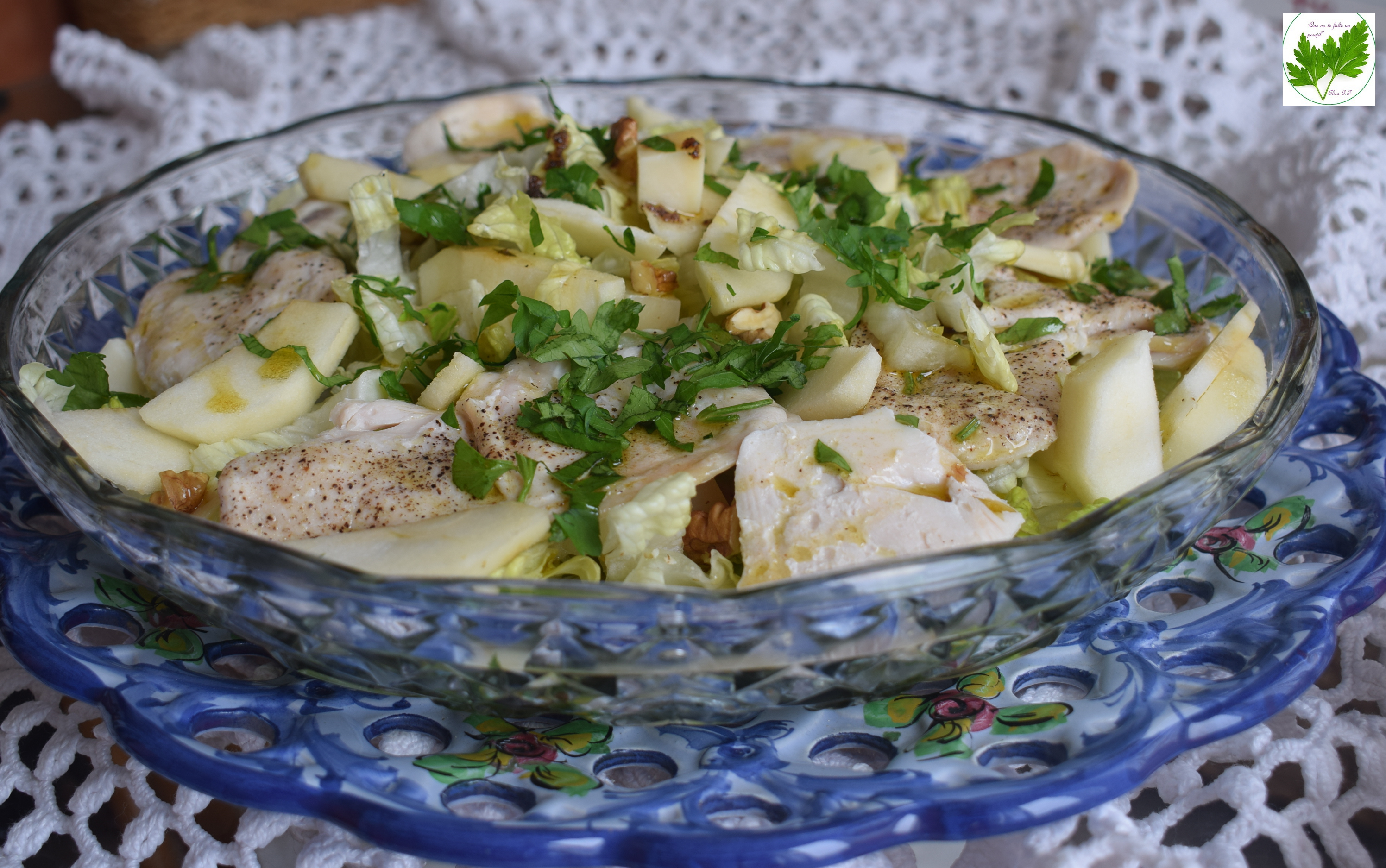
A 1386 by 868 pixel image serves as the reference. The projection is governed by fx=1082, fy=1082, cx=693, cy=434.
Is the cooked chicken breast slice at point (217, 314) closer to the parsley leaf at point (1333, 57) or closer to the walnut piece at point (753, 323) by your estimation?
the walnut piece at point (753, 323)

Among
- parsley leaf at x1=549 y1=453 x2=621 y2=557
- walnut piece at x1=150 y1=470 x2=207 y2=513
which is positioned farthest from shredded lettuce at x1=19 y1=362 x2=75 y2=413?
parsley leaf at x1=549 y1=453 x2=621 y2=557

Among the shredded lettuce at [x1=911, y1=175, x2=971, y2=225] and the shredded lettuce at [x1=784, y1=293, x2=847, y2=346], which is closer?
the shredded lettuce at [x1=784, y1=293, x2=847, y2=346]

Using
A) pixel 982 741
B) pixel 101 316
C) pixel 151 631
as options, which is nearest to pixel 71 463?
pixel 151 631

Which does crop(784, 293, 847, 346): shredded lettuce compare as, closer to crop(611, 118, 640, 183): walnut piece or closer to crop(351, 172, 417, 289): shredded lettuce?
crop(611, 118, 640, 183): walnut piece

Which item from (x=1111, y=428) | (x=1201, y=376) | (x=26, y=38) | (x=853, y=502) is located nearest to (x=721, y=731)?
(x=853, y=502)

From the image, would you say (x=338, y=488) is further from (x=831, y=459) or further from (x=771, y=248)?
(x=771, y=248)

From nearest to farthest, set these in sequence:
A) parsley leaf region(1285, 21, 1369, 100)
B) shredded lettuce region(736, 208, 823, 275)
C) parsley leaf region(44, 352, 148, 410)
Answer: shredded lettuce region(736, 208, 823, 275), parsley leaf region(44, 352, 148, 410), parsley leaf region(1285, 21, 1369, 100)

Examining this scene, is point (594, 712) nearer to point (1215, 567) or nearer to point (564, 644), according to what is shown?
point (564, 644)
